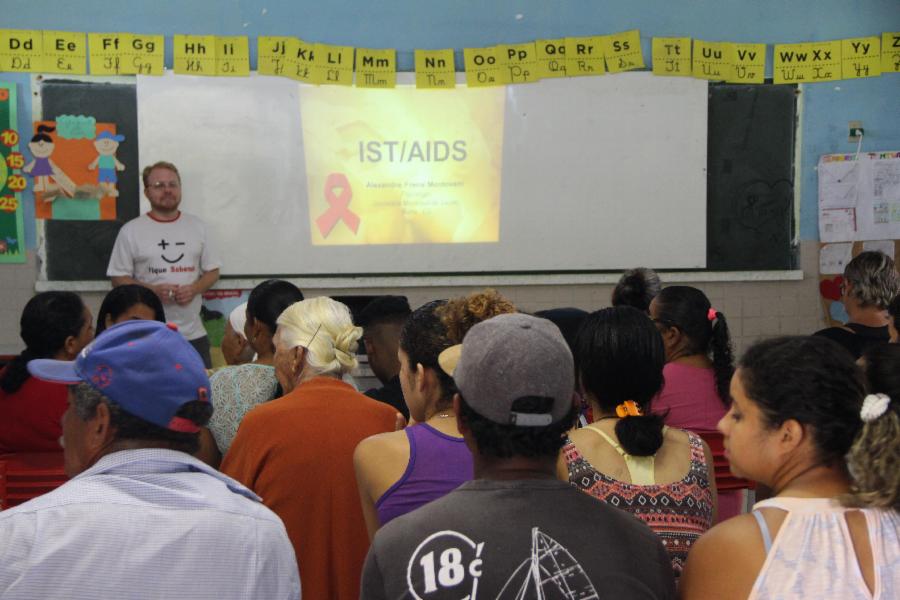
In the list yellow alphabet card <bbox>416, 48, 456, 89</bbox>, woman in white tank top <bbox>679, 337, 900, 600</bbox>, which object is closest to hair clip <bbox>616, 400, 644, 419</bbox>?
woman in white tank top <bbox>679, 337, 900, 600</bbox>

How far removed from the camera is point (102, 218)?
5562 mm

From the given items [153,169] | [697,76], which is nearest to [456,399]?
[153,169]

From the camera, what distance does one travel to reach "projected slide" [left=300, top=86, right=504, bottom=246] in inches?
228

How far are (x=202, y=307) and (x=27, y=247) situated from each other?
3.36 ft

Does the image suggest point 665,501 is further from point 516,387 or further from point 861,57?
point 861,57

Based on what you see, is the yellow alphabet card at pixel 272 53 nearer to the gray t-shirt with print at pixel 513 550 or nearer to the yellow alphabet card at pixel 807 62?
the yellow alphabet card at pixel 807 62

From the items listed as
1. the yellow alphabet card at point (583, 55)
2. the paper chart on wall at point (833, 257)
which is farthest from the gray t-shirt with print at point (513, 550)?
the paper chart on wall at point (833, 257)

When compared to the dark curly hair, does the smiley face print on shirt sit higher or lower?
higher

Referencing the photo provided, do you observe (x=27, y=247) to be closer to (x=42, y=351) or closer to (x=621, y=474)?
(x=42, y=351)

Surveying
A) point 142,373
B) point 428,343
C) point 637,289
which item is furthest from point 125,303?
point 142,373

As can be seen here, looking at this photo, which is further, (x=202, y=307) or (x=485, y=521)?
(x=202, y=307)

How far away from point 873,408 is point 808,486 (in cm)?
15

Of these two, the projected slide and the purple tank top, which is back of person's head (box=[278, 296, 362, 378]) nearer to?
the purple tank top

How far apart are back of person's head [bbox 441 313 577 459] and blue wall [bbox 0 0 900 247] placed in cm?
465
